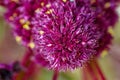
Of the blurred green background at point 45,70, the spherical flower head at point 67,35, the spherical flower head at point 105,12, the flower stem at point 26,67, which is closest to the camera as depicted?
the spherical flower head at point 67,35

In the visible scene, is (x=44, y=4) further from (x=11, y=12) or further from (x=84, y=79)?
(x=84, y=79)

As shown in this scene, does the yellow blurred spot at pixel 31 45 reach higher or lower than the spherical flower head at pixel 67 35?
higher

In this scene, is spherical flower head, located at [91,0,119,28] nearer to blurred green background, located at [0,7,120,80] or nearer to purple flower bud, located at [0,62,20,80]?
blurred green background, located at [0,7,120,80]

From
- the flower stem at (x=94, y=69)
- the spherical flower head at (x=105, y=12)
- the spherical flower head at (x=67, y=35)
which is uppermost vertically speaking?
the spherical flower head at (x=105, y=12)

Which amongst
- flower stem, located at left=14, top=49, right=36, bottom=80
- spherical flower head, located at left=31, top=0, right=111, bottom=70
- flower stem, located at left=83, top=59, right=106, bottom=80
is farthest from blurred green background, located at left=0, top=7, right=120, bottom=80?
spherical flower head, located at left=31, top=0, right=111, bottom=70

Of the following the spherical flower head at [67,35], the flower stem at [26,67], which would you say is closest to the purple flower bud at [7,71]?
the flower stem at [26,67]

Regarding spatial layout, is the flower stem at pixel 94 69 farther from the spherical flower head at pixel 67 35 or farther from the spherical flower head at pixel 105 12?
the spherical flower head at pixel 67 35

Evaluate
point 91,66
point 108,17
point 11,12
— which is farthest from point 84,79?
point 11,12
